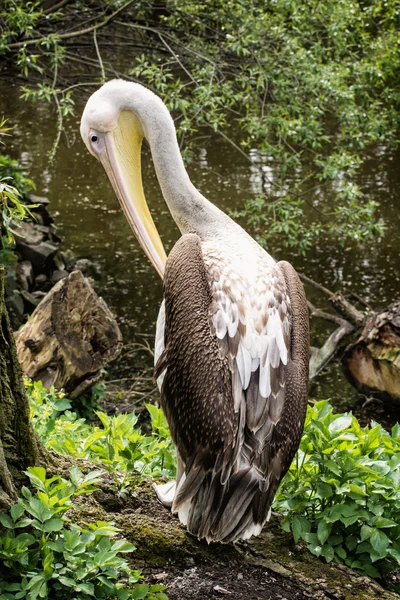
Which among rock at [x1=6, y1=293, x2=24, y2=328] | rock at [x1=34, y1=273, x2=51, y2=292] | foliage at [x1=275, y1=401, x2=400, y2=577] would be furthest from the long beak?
rock at [x1=34, y1=273, x2=51, y2=292]

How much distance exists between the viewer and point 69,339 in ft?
18.0

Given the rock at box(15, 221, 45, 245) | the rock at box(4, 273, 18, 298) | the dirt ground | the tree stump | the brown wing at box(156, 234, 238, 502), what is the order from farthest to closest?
the rock at box(15, 221, 45, 245)
the rock at box(4, 273, 18, 298)
the tree stump
the brown wing at box(156, 234, 238, 502)
the dirt ground

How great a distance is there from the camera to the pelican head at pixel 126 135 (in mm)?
4004

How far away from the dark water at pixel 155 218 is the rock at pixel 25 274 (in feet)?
3.07

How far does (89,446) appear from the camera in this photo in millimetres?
3498

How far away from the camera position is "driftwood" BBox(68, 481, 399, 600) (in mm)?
2771

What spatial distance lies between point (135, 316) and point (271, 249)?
7.50 feet

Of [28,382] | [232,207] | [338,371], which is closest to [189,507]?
[28,382]

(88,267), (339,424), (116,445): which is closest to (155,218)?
(88,267)

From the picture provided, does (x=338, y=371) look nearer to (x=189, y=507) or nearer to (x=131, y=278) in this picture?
(x=131, y=278)

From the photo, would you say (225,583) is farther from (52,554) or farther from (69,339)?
(69,339)

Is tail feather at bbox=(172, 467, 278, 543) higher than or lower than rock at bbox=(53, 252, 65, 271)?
higher

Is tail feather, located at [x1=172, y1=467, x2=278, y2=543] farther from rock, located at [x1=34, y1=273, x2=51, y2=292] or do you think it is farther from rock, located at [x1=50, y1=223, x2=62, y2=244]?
rock, located at [x1=50, y1=223, x2=62, y2=244]

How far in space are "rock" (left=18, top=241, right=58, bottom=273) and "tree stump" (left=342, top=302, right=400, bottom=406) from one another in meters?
3.52
